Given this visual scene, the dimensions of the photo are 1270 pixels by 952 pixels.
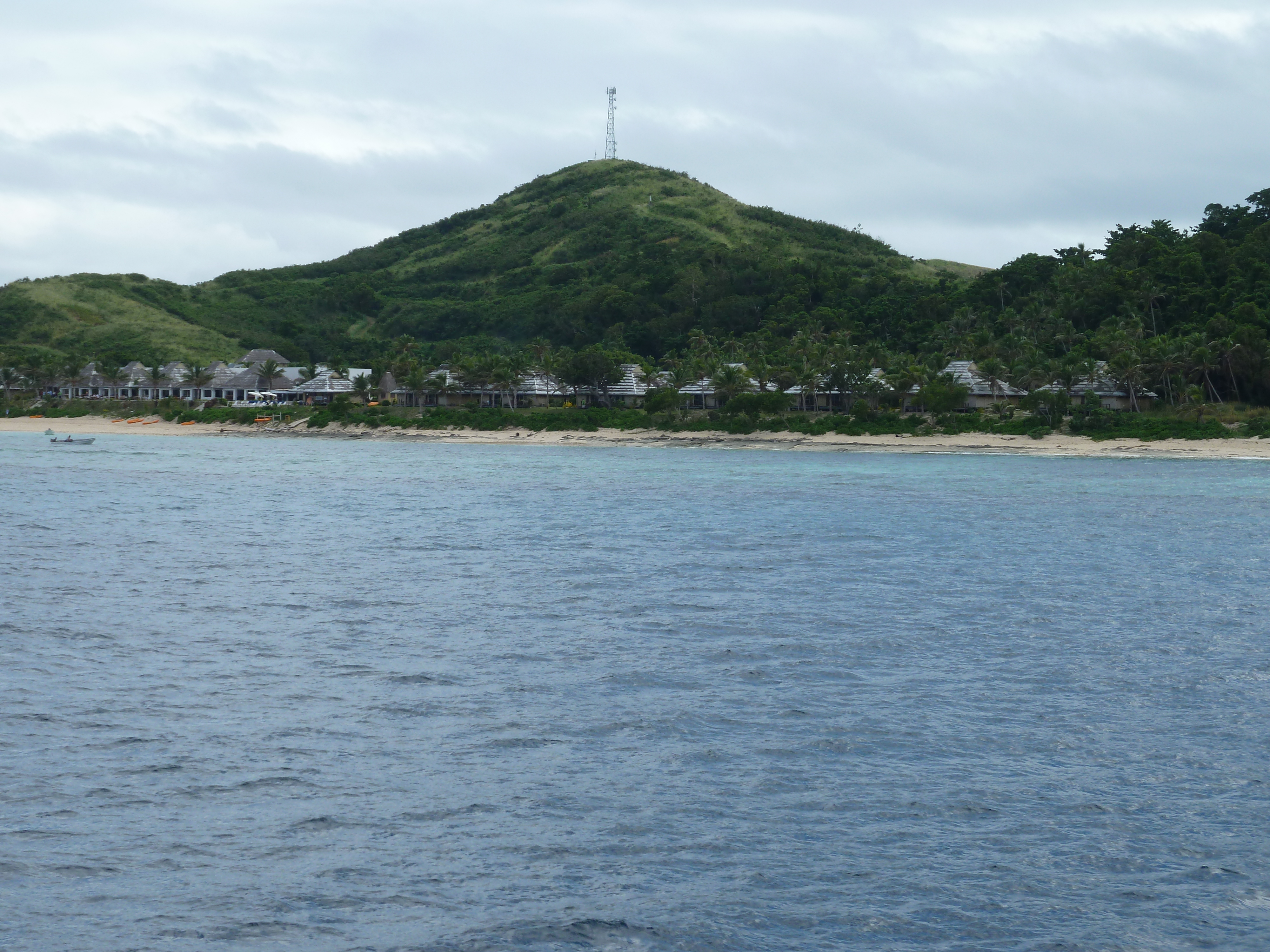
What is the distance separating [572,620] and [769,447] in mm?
68144

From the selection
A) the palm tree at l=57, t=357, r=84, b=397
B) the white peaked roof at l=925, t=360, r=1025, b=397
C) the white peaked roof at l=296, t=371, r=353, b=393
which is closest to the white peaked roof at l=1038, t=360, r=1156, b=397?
the white peaked roof at l=925, t=360, r=1025, b=397

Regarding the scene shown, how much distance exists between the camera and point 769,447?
89.1 metres

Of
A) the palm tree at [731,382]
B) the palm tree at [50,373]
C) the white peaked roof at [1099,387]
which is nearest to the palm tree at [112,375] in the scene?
the palm tree at [50,373]

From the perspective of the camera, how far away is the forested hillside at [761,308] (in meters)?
94.4

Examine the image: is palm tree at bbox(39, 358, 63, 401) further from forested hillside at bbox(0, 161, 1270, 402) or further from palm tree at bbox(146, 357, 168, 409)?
palm tree at bbox(146, 357, 168, 409)

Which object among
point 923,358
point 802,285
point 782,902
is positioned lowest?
point 782,902

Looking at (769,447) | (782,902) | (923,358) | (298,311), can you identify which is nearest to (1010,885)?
(782,902)

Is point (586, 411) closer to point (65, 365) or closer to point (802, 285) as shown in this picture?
point (802, 285)

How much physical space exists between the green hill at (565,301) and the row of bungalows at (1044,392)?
2719cm

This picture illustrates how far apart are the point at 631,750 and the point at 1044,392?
78.1 metres

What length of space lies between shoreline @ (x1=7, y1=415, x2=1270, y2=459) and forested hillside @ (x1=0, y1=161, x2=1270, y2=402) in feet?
25.9

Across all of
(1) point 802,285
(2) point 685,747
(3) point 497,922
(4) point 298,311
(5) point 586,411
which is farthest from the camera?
(4) point 298,311

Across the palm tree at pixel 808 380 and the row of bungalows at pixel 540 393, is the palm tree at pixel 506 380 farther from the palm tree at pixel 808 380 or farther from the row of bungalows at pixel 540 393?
the palm tree at pixel 808 380

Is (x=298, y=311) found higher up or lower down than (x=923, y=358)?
higher up
